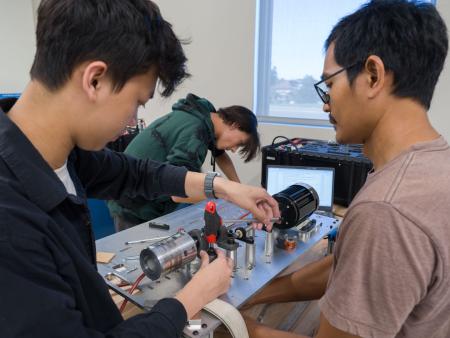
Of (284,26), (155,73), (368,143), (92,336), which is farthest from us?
(284,26)

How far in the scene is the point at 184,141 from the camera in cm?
166

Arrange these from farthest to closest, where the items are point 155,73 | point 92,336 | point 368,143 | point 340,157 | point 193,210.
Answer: point 340,157 → point 193,210 → point 368,143 → point 155,73 → point 92,336

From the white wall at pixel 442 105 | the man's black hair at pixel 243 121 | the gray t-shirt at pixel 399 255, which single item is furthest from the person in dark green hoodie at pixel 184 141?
the white wall at pixel 442 105

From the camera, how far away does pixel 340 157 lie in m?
1.85

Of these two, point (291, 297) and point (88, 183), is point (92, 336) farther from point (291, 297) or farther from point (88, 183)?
point (291, 297)

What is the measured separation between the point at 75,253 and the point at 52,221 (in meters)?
0.08

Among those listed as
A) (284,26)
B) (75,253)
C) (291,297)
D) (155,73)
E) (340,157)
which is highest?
(284,26)

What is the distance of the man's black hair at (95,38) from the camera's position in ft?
1.92

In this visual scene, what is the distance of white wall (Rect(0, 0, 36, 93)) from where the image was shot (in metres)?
3.50

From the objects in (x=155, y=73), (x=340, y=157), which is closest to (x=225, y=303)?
(x=155, y=73)

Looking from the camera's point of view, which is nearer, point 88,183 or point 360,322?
point 360,322

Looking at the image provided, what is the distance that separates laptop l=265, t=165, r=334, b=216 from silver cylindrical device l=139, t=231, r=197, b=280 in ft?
3.07

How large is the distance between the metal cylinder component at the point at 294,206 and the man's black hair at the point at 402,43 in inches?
20.2

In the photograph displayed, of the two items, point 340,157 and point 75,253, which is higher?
point 75,253
